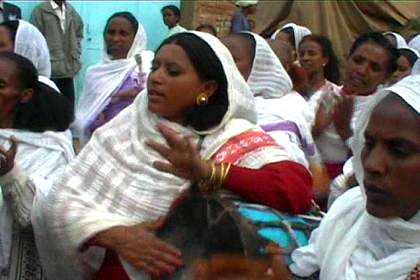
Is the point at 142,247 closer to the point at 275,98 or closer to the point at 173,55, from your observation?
the point at 173,55

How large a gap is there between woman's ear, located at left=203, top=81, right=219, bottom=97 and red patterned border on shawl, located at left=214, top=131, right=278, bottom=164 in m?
0.22

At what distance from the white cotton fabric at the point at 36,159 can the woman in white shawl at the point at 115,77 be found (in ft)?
7.38

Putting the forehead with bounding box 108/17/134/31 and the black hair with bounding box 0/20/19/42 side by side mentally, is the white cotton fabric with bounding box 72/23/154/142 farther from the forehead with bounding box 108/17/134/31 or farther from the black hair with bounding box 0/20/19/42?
the black hair with bounding box 0/20/19/42

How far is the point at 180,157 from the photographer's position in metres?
2.86

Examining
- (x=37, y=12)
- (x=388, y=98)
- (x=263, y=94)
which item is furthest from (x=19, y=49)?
(x=37, y=12)

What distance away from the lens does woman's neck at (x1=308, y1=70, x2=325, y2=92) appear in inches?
233

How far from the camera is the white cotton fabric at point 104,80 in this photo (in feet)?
21.3

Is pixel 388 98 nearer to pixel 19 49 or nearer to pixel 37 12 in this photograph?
pixel 19 49

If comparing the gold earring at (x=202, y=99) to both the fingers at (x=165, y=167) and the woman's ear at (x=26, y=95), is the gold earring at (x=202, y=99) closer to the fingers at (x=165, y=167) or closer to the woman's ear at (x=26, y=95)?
the fingers at (x=165, y=167)

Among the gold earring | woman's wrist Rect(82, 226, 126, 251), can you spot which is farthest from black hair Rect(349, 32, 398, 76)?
woman's wrist Rect(82, 226, 126, 251)

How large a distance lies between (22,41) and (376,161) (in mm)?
3388

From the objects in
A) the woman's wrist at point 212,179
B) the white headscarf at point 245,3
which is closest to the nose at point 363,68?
the woman's wrist at point 212,179

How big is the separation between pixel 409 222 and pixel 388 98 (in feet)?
1.10

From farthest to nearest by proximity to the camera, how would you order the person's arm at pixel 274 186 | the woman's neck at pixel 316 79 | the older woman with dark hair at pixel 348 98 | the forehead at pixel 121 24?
the forehead at pixel 121 24
the woman's neck at pixel 316 79
the older woman with dark hair at pixel 348 98
the person's arm at pixel 274 186
